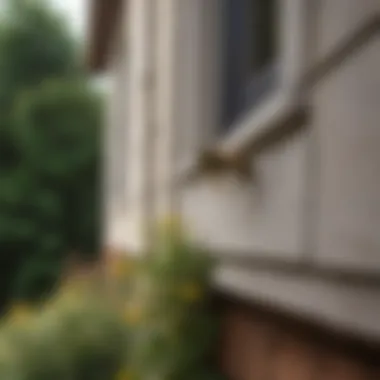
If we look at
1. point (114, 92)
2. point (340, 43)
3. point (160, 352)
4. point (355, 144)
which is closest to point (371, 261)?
point (355, 144)

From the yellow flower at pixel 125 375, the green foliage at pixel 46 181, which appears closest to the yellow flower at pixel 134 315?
the yellow flower at pixel 125 375

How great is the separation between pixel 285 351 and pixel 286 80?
0.93m

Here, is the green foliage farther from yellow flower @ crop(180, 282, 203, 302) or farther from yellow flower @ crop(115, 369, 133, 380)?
yellow flower @ crop(180, 282, 203, 302)

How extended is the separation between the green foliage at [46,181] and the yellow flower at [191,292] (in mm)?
15364

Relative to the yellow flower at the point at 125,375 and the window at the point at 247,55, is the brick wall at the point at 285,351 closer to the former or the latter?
the yellow flower at the point at 125,375

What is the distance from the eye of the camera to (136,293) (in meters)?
6.04

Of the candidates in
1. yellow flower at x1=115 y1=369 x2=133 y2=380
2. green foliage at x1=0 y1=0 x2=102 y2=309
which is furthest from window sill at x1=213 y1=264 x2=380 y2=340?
green foliage at x1=0 y1=0 x2=102 y2=309

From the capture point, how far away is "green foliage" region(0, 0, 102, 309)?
834 inches

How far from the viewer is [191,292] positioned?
17.6 feet

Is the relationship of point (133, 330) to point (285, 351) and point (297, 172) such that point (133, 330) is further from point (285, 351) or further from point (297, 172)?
point (297, 172)

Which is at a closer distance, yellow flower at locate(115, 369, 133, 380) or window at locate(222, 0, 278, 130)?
window at locate(222, 0, 278, 130)

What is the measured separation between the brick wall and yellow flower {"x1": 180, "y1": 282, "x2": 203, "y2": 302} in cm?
15

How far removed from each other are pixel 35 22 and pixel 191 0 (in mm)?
18614

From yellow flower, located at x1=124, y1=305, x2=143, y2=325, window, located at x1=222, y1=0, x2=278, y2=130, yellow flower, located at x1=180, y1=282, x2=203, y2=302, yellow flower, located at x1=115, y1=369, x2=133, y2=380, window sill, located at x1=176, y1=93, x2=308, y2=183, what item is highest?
window, located at x1=222, y1=0, x2=278, y2=130
